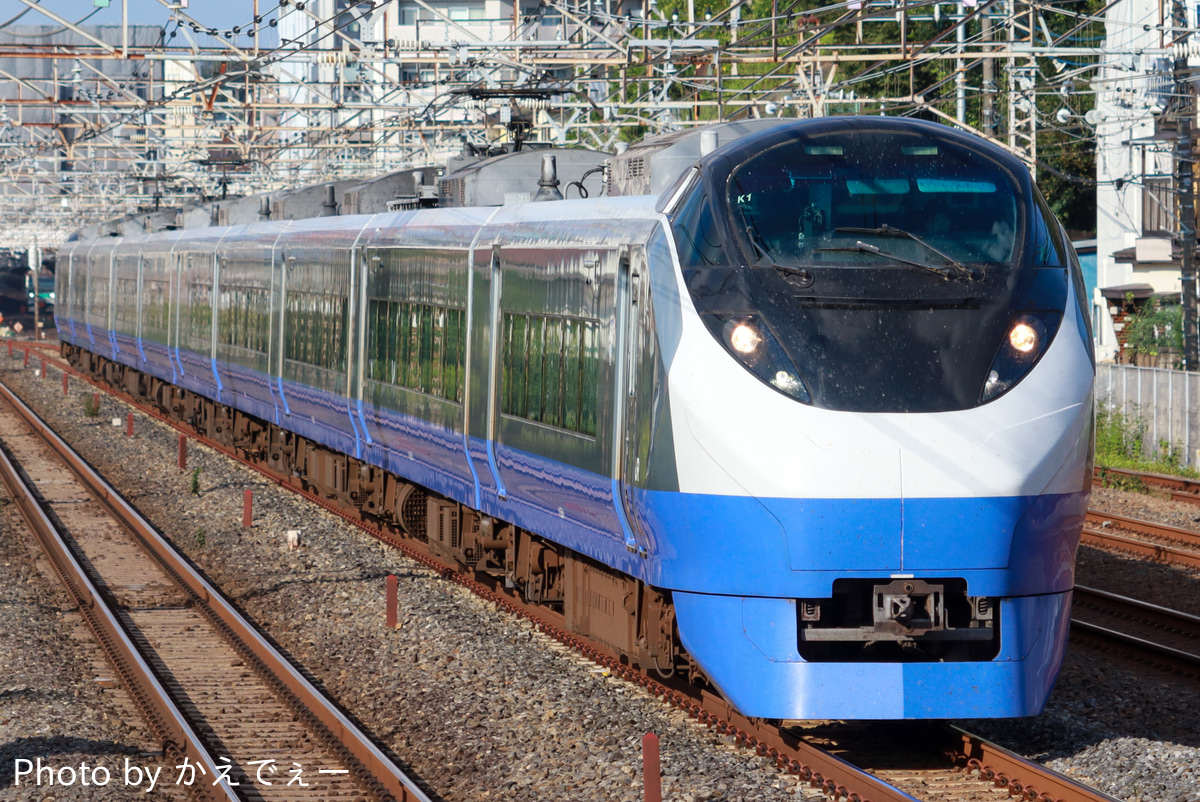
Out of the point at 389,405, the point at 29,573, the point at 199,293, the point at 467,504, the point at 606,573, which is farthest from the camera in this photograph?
the point at 199,293

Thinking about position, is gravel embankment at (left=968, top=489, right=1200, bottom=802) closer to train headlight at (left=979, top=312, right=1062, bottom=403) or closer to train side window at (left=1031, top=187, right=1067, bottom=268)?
train headlight at (left=979, top=312, right=1062, bottom=403)

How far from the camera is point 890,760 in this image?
8.37 m

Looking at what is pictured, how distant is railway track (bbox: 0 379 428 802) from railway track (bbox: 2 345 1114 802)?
5.89ft

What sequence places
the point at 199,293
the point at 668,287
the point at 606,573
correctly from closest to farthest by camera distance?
1. the point at 668,287
2. the point at 606,573
3. the point at 199,293

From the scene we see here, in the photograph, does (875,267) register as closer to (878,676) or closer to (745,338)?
(745,338)

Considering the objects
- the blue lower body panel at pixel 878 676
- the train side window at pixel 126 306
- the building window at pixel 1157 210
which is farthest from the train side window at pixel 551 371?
the building window at pixel 1157 210

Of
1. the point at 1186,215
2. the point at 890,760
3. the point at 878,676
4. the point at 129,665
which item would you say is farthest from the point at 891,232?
the point at 1186,215

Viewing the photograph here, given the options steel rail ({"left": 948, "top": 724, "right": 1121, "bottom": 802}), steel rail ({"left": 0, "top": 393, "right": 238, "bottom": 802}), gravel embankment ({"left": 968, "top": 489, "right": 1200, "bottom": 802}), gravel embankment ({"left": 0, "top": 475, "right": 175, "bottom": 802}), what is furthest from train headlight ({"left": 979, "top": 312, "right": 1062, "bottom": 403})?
gravel embankment ({"left": 0, "top": 475, "right": 175, "bottom": 802})

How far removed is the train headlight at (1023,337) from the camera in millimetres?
7812

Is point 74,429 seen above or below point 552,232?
below

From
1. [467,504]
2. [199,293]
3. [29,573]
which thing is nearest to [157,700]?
[467,504]

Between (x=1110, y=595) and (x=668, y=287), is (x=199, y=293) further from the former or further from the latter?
(x=668, y=287)

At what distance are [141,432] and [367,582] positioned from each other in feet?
51.7

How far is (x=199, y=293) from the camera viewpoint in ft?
82.0
